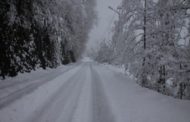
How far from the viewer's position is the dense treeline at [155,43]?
38.0ft

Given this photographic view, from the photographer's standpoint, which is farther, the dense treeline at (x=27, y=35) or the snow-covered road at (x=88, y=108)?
the dense treeline at (x=27, y=35)

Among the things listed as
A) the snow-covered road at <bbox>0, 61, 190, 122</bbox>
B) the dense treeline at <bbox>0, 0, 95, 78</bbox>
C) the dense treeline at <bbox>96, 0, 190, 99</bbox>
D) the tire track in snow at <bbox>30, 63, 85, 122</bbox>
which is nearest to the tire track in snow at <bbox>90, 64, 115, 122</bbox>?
the snow-covered road at <bbox>0, 61, 190, 122</bbox>

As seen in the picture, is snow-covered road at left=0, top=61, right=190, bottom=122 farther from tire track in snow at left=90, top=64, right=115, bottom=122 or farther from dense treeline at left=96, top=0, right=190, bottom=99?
dense treeline at left=96, top=0, right=190, bottom=99

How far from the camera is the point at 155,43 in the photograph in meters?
13.1

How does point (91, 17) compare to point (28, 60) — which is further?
point (91, 17)

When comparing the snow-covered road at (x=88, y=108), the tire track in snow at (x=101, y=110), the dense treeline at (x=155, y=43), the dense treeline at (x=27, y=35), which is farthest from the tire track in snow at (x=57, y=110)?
the dense treeline at (x=155, y=43)

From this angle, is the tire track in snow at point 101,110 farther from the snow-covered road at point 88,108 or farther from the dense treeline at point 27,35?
the dense treeline at point 27,35

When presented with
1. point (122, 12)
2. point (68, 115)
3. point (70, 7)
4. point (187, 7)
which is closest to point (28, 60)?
point (122, 12)

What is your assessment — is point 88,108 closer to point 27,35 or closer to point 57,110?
point 57,110

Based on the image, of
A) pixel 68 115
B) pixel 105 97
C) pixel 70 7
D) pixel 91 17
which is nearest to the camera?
pixel 68 115

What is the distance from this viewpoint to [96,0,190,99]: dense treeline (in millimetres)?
11570

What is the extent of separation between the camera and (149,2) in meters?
14.1

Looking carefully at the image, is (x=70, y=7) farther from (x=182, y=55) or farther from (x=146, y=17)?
(x=182, y=55)

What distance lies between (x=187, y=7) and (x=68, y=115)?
643 cm
